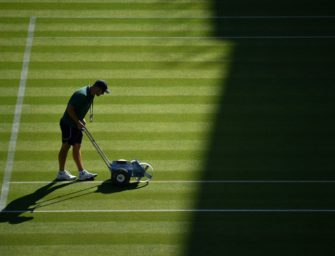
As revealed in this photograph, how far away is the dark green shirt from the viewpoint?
1320 centimetres

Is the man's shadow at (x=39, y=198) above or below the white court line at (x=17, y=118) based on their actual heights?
below

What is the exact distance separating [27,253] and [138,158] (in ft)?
11.5

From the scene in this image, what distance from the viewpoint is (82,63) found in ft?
58.0

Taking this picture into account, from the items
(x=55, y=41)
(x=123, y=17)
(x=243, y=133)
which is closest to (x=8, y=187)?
(x=243, y=133)

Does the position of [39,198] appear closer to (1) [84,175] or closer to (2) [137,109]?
(1) [84,175]

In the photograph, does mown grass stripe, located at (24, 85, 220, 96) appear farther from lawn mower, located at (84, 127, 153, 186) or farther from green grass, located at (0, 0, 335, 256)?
lawn mower, located at (84, 127, 153, 186)

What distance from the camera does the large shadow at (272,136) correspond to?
1212cm

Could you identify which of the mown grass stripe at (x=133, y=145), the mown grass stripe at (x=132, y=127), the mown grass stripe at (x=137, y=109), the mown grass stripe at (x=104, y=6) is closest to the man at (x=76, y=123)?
the mown grass stripe at (x=133, y=145)

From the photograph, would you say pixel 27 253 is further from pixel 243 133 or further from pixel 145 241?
pixel 243 133

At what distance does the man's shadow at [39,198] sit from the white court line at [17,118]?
234 millimetres

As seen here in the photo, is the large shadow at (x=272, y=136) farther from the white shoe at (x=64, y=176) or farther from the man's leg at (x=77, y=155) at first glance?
the white shoe at (x=64, y=176)

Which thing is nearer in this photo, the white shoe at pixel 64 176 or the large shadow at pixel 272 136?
the large shadow at pixel 272 136

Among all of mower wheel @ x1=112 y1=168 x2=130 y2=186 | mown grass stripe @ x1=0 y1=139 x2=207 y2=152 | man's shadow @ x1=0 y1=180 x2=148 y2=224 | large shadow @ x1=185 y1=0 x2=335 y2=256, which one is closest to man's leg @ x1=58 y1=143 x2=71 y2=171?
man's shadow @ x1=0 y1=180 x2=148 y2=224

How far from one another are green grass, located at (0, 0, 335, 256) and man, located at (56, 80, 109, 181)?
26cm
